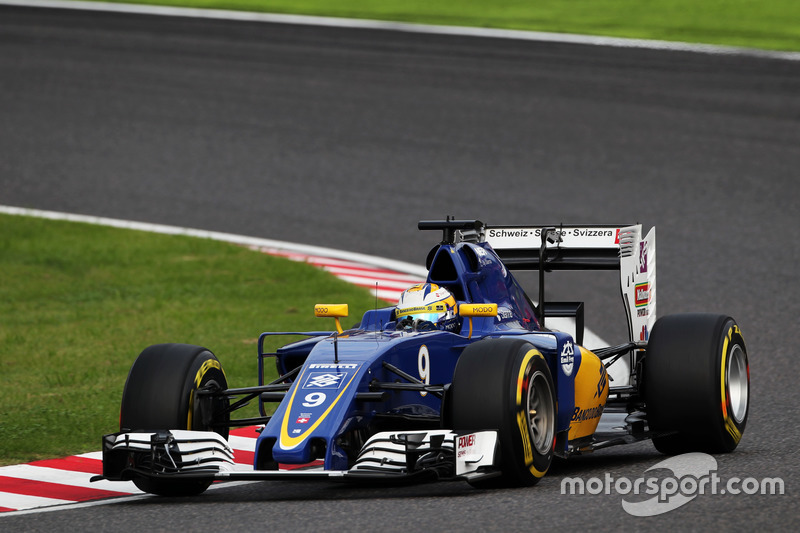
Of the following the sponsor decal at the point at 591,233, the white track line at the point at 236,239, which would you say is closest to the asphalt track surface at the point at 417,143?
the white track line at the point at 236,239

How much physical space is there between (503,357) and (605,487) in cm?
88

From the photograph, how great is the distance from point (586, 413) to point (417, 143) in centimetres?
1286

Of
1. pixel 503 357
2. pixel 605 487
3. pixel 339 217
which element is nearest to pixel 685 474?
pixel 605 487

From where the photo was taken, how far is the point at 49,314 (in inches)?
559

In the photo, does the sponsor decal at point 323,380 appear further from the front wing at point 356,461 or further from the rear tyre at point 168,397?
the rear tyre at point 168,397

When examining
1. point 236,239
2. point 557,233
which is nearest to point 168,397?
point 557,233

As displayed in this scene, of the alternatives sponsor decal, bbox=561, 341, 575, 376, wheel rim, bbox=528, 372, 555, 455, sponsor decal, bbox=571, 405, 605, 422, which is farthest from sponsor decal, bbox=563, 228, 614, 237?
wheel rim, bbox=528, 372, 555, 455

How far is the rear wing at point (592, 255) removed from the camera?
32.0ft

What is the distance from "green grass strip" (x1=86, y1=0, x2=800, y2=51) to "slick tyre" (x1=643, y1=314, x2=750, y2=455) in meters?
16.4

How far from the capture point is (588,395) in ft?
27.1

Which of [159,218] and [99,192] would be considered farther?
[99,192]

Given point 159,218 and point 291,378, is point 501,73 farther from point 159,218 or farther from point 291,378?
point 291,378

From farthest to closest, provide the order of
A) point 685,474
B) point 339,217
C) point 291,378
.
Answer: point 339,217 → point 291,378 → point 685,474

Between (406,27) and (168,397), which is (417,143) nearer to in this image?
(406,27)
